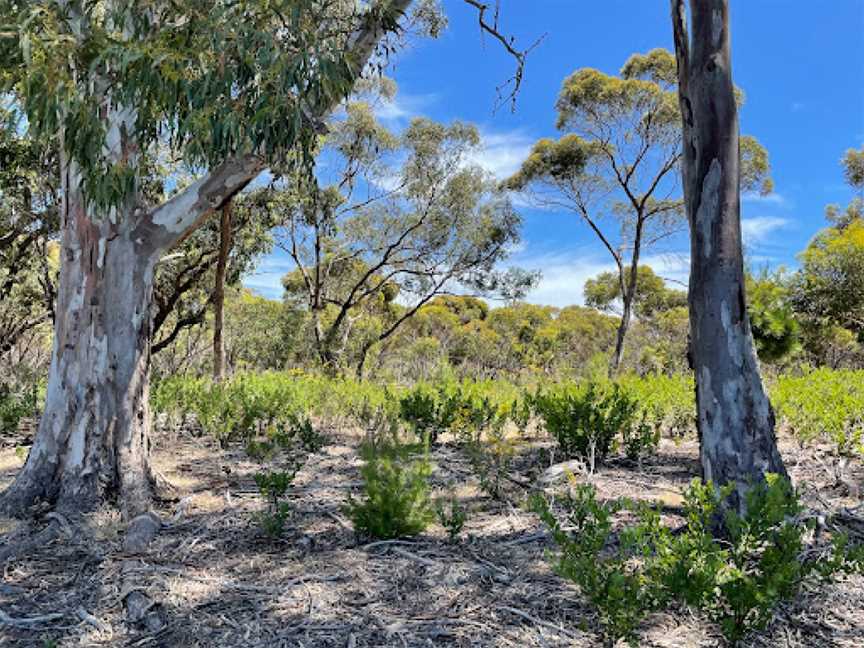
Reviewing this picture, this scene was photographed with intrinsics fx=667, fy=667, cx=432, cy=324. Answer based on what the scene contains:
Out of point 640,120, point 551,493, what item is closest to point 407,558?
point 551,493

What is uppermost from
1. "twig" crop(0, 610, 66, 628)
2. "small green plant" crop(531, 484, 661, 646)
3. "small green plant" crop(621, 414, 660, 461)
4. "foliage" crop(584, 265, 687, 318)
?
"foliage" crop(584, 265, 687, 318)

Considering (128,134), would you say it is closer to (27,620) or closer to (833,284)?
(27,620)

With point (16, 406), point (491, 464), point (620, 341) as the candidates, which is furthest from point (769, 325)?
point (16, 406)

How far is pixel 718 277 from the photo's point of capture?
3.61 meters

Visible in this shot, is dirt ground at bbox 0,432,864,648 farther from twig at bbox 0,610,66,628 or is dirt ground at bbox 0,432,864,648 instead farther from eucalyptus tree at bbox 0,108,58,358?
eucalyptus tree at bbox 0,108,58,358

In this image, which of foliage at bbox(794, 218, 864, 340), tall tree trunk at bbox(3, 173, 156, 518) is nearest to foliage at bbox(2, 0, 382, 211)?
tall tree trunk at bbox(3, 173, 156, 518)

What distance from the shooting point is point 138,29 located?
12.8 ft

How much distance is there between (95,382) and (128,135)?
5.51ft

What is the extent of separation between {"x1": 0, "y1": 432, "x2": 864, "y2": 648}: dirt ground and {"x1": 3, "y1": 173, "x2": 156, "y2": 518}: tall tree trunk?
29cm

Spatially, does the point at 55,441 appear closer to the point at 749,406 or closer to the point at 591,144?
the point at 749,406

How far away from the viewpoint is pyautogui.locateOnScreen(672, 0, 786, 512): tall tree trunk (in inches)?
137

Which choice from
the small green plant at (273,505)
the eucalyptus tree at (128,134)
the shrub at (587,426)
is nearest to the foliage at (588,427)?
the shrub at (587,426)

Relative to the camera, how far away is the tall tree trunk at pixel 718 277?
11.4 feet

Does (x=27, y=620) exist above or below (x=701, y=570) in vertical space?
below
